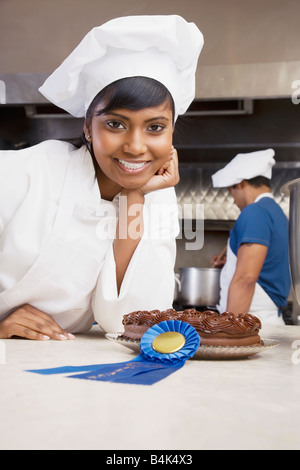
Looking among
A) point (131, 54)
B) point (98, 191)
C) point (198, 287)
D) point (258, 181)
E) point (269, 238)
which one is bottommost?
point (198, 287)

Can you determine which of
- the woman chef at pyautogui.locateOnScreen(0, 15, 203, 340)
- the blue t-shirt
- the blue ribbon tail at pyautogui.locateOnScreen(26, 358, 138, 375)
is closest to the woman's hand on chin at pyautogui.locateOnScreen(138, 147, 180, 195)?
the woman chef at pyautogui.locateOnScreen(0, 15, 203, 340)

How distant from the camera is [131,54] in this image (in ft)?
3.63

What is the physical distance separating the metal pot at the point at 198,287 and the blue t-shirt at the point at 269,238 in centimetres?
33

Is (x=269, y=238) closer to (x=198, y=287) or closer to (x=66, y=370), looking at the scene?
(x=198, y=287)

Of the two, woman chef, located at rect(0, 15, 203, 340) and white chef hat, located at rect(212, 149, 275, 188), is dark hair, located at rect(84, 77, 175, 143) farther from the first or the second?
white chef hat, located at rect(212, 149, 275, 188)

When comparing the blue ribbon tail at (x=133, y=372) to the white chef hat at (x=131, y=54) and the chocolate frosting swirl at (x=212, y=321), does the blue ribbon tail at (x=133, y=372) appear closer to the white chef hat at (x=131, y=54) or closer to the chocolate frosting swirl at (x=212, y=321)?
the chocolate frosting swirl at (x=212, y=321)

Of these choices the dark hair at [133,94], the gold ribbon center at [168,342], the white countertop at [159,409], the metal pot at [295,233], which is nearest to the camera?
the white countertop at [159,409]

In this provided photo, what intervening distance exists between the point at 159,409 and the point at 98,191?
75 centimetres

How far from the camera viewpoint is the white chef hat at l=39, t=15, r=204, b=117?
1.07 m

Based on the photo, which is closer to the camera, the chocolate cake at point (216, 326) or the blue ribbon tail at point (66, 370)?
the blue ribbon tail at point (66, 370)

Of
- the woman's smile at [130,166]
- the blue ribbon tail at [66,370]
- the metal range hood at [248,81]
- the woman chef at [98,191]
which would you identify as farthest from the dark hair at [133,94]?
the metal range hood at [248,81]

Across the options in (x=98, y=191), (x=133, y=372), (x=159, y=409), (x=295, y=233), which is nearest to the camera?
(x=159, y=409)

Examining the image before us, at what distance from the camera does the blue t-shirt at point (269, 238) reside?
2.39 metres

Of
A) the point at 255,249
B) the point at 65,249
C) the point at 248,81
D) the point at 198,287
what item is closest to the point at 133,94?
the point at 65,249
